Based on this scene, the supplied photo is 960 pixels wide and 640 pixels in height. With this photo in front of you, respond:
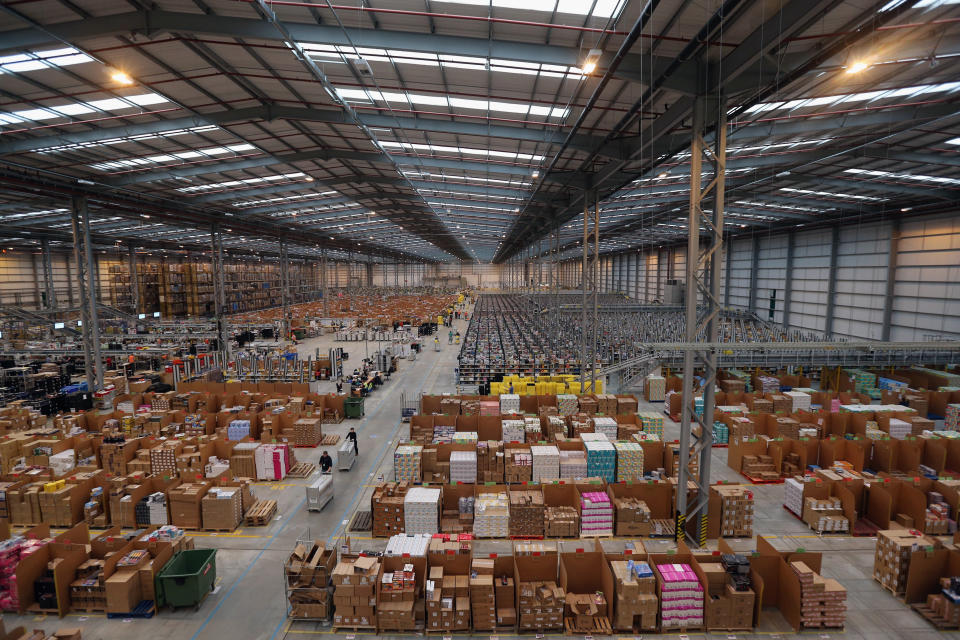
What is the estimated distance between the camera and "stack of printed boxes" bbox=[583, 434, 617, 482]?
9.78 metres

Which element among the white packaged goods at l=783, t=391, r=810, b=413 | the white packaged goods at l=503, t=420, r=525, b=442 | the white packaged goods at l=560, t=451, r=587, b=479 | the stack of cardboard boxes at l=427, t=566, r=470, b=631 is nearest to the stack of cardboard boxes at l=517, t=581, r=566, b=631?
the stack of cardboard boxes at l=427, t=566, r=470, b=631

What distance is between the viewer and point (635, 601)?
6102 mm

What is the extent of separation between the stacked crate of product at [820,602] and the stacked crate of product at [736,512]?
7.53 ft

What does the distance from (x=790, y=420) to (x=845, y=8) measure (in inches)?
420

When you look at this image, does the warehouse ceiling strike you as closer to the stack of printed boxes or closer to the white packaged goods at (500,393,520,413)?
the stack of printed boxes

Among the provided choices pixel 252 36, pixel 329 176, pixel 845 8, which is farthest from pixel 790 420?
pixel 329 176

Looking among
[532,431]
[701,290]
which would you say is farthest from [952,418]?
[532,431]

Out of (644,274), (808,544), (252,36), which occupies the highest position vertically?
(252,36)

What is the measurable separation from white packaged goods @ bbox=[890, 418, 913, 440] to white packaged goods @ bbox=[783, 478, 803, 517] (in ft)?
18.4

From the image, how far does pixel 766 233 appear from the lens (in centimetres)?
3027

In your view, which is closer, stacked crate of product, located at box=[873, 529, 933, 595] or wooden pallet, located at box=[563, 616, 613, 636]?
wooden pallet, located at box=[563, 616, 613, 636]

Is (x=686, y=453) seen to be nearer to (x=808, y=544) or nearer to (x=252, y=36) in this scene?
(x=808, y=544)

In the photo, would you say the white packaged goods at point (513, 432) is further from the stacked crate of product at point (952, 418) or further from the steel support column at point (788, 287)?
the steel support column at point (788, 287)

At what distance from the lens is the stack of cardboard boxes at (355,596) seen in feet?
20.3
